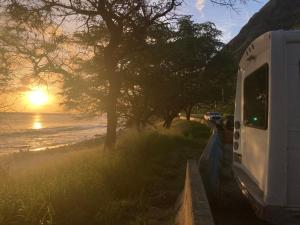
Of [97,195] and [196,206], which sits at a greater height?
[196,206]

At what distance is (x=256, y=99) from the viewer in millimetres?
6566

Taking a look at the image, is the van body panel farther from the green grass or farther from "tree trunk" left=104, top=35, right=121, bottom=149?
"tree trunk" left=104, top=35, right=121, bottom=149

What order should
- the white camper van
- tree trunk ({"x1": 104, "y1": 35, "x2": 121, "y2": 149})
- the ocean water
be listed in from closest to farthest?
the white camper van, the ocean water, tree trunk ({"x1": 104, "y1": 35, "x2": 121, "y2": 149})

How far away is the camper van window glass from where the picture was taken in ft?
19.2

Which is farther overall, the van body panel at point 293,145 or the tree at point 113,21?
the tree at point 113,21

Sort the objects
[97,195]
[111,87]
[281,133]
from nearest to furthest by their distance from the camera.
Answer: [281,133], [97,195], [111,87]

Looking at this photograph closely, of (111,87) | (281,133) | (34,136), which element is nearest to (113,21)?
(111,87)

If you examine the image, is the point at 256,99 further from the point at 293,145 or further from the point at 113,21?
the point at 113,21

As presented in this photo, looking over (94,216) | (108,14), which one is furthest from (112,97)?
(94,216)

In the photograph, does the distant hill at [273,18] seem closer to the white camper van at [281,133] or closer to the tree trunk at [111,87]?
the tree trunk at [111,87]

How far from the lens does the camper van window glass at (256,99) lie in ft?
19.2

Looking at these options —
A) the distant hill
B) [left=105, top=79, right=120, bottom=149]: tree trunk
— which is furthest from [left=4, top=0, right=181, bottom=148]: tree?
the distant hill

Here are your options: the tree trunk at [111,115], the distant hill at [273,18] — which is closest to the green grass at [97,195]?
the tree trunk at [111,115]

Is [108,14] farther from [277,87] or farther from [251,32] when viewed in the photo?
[251,32]
